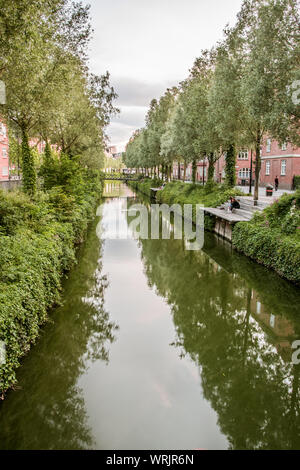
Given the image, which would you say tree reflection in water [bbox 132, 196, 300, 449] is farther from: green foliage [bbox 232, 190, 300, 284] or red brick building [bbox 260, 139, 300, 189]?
red brick building [bbox 260, 139, 300, 189]

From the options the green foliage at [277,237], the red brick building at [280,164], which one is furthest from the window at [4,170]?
the green foliage at [277,237]

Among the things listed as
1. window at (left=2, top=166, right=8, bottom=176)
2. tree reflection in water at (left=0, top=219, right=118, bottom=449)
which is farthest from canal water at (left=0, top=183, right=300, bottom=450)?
window at (left=2, top=166, right=8, bottom=176)

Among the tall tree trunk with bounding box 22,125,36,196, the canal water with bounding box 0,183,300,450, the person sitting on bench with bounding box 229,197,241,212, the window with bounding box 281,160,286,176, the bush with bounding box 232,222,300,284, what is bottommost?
the canal water with bounding box 0,183,300,450

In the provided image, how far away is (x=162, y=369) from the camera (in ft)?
21.7

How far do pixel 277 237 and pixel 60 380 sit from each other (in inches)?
365

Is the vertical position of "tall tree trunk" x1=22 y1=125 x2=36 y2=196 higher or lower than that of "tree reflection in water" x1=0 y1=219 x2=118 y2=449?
higher

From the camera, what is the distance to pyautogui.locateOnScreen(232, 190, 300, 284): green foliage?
11.4 metres

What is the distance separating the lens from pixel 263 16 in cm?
1545

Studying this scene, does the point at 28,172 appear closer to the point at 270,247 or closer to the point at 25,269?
the point at 25,269

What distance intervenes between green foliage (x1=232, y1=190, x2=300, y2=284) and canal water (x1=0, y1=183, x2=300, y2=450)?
681 mm

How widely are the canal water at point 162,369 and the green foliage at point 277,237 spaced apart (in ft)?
2.23

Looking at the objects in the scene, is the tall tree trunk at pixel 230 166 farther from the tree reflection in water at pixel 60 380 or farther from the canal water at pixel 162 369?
the tree reflection in water at pixel 60 380

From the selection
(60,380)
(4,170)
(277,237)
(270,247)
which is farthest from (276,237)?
(4,170)
